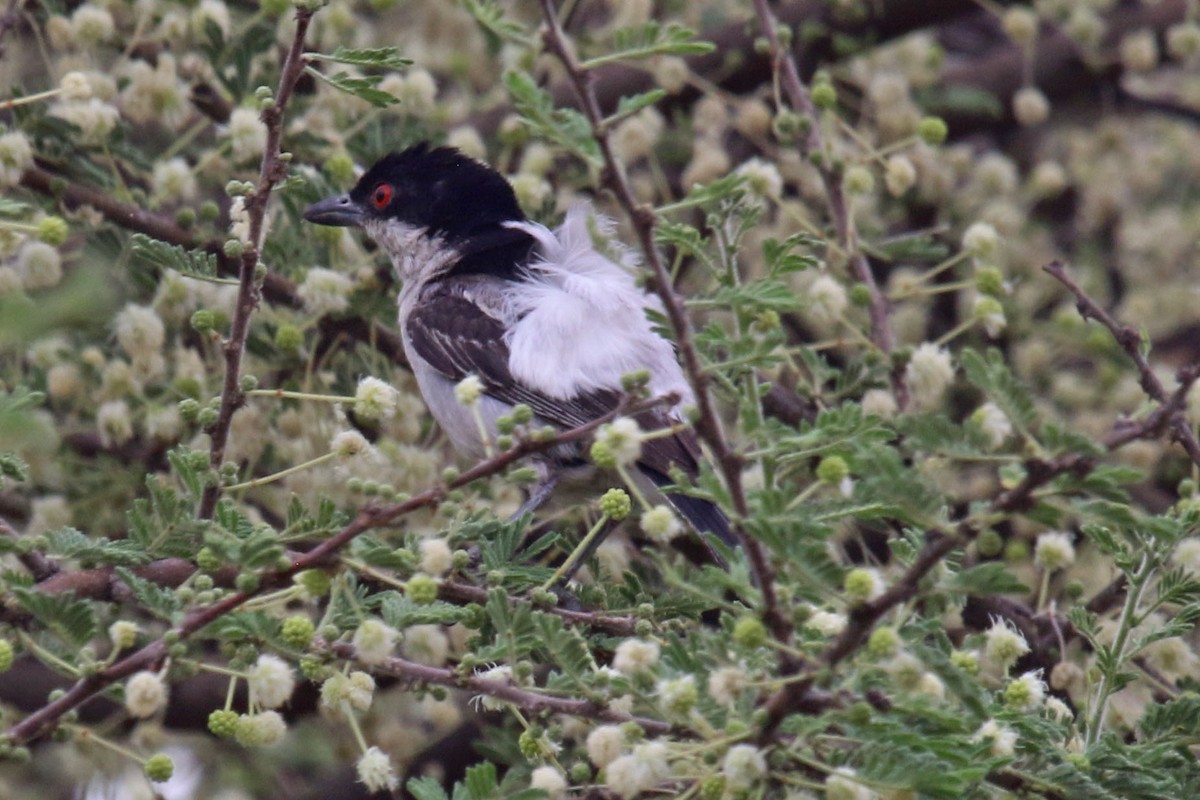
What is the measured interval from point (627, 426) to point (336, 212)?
8.52ft

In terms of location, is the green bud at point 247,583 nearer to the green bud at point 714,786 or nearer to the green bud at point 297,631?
the green bud at point 297,631

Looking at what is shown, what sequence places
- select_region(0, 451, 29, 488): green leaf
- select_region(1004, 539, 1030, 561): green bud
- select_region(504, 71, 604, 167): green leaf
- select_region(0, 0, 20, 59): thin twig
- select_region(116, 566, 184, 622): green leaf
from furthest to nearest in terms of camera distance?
select_region(1004, 539, 1030, 561): green bud
select_region(0, 0, 20, 59): thin twig
select_region(0, 451, 29, 488): green leaf
select_region(116, 566, 184, 622): green leaf
select_region(504, 71, 604, 167): green leaf

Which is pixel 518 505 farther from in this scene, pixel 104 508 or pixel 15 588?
pixel 15 588

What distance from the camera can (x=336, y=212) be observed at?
489 cm

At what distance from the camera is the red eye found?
16.5 feet

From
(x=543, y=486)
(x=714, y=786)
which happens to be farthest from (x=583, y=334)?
(x=714, y=786)

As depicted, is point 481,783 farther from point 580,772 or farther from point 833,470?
point 833,470

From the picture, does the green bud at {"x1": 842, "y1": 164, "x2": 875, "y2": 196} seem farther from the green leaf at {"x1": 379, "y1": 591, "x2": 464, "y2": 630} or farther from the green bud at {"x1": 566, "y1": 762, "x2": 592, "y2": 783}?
the green bud at {"x1": 566, "y1": 762, "x2": 592, "y2": 783}

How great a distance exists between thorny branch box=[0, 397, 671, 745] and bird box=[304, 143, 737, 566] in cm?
121

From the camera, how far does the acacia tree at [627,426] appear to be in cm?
234

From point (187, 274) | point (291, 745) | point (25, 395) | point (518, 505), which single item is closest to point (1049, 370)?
point (518, 505)

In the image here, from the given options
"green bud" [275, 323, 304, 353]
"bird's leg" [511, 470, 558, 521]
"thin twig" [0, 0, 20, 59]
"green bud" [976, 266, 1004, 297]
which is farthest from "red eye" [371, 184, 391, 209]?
"green bud" [976, 266, 1004, 297]

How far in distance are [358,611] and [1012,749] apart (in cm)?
111

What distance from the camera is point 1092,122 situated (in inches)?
302
